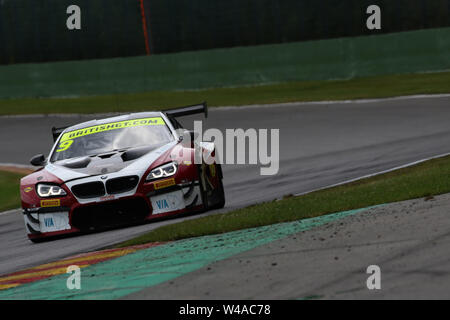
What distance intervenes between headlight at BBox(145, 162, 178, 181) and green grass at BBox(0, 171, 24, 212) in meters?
5.91

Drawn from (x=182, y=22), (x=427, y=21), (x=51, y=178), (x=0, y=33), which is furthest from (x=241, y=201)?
(x=0, y=33)

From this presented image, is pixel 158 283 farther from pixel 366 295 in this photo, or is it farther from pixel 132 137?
pixel 132 137

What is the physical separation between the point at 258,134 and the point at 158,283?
14348 millimetres

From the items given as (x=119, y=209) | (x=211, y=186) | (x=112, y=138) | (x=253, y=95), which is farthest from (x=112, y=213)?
(x=253, y=95)

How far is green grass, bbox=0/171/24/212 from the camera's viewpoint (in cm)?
1636

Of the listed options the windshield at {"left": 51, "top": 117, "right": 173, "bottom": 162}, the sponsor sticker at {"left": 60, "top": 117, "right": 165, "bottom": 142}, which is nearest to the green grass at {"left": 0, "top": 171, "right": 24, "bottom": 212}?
the sponsor sticker at {"left": 60, "top": 117, "right": 165, "bottom": 142}

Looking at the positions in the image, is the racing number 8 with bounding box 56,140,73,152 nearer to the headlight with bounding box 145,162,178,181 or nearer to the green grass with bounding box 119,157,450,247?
the headlight with bounding box 145,162,178,181

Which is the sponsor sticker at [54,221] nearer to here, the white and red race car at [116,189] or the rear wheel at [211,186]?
the white and red race car at [116,189]

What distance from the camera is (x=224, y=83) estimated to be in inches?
1216

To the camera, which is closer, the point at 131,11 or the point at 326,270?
the point at 326,270

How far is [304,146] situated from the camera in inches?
725

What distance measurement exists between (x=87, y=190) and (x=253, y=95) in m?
18.0

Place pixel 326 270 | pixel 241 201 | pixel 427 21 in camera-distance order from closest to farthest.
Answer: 1. pixel 326 270
2. pixel 241 201
3. pixel 427 21

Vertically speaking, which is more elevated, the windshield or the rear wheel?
the windshield
